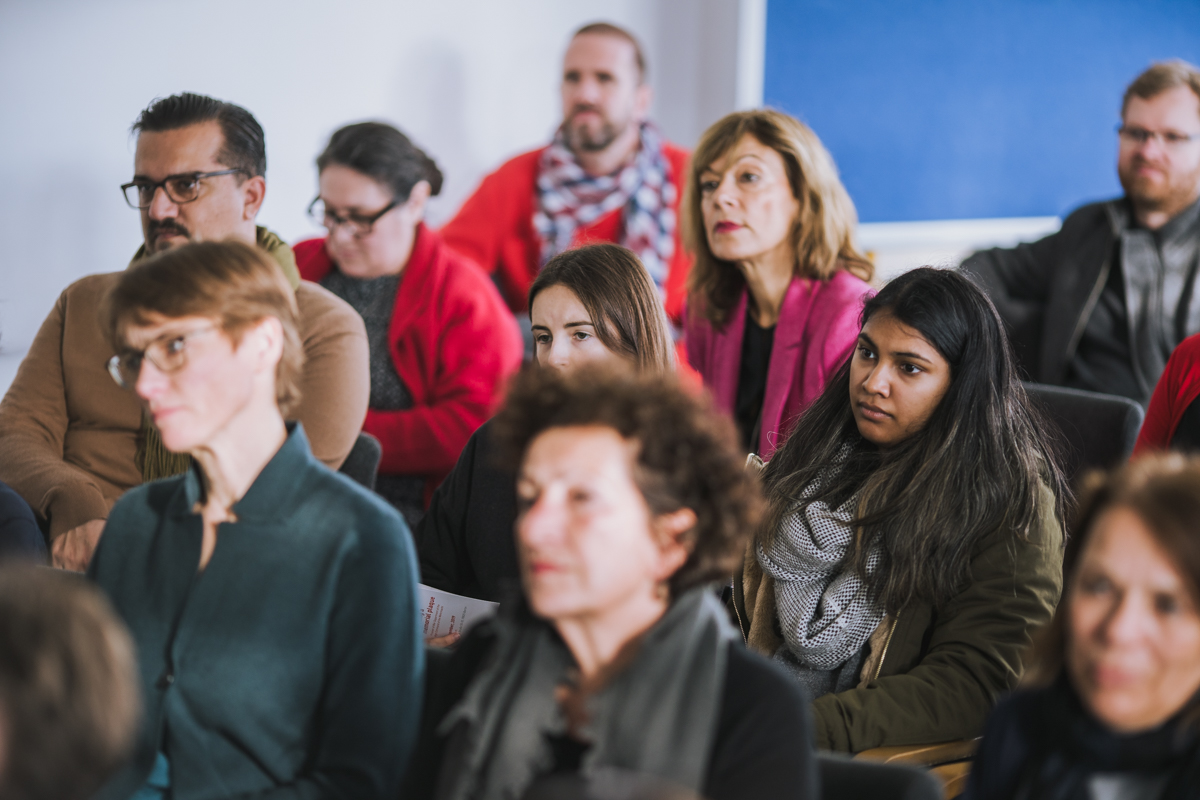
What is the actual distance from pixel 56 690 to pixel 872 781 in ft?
2.39

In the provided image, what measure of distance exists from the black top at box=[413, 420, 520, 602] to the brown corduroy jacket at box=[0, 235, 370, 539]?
315 mm

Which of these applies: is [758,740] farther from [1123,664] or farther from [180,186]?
[180,186]

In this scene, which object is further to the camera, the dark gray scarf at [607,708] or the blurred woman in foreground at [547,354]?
the blurred woman in foreground at [547,354]

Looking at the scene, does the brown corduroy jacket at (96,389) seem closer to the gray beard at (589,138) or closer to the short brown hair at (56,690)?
the short brown hair at (56,690)

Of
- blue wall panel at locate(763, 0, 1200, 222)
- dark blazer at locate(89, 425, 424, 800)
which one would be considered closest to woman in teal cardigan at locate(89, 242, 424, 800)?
dark blazer at locate(89, 425, 424, 800)

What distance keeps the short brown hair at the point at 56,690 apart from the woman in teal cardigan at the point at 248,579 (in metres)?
0.30

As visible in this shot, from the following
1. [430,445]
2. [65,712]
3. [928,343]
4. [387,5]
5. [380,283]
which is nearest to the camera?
[65,712]

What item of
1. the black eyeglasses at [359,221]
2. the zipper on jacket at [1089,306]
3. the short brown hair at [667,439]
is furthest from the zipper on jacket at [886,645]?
the zipper on jacket at [1089,306]

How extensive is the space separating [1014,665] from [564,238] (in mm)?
2707

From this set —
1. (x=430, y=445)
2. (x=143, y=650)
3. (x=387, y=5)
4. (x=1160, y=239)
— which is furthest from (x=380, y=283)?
(x=1160, y=239)

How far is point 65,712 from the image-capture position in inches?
32.4

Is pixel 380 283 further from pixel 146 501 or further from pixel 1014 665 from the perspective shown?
pixel 1014 665

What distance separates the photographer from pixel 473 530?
1846mm

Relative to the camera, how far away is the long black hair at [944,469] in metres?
1.59
